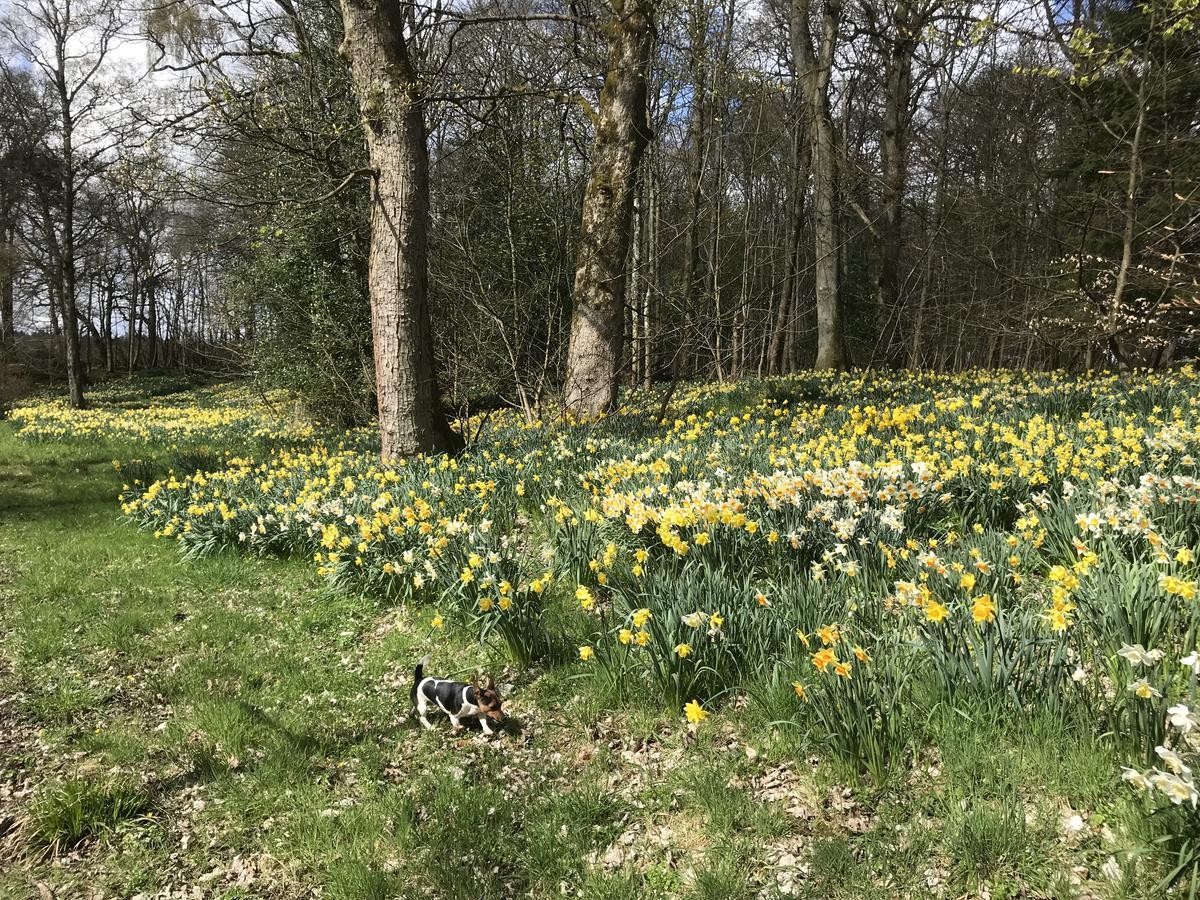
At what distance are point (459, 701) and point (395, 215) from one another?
488 centimetres

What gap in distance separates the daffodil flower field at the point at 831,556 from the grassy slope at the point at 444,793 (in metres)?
0.12

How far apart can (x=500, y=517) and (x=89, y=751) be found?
2.71m

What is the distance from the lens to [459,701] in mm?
2998

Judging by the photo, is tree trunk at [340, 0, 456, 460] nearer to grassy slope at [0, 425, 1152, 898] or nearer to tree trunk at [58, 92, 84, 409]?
grassy slope at [0, 425, 1152, 898]

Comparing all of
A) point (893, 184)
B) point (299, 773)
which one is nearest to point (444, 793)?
point (299, 773)

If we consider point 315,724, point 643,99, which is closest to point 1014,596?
point 315,724

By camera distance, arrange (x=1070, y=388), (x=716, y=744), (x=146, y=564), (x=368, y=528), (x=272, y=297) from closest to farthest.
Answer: (x=716, y=744), (x=368, y=528), (x=146, y=564), (x=1070, y=388), (x=272, y=297)

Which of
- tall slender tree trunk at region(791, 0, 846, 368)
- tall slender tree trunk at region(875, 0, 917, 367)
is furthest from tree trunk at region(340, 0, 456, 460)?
tall slender tree trunk at region(875, 0, 917, 367)

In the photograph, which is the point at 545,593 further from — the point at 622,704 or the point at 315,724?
the point at 315,724

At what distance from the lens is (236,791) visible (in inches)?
110

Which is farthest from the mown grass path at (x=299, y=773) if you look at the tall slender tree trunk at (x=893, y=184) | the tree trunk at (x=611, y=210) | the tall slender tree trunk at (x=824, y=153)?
the tall slender tree trunk at (x=893, y=184)

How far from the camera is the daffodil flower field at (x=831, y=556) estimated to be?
86.7 inches

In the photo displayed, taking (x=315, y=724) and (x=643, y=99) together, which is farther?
(x=643, y=99)

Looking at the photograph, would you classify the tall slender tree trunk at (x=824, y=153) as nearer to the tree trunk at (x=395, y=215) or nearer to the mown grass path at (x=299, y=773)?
the tree trunk at (x=395, y=215)
